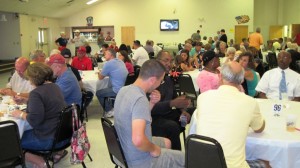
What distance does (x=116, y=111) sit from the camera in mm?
2602

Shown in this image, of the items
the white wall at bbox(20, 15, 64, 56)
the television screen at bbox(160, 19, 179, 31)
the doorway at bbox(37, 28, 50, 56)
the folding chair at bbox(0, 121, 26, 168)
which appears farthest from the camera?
the television screen at bbox(160, 19, 179, 31)

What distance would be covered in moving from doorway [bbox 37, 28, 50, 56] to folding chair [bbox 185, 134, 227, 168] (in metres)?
17.3

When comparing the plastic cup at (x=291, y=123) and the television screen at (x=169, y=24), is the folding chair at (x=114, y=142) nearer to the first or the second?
the plastic cup at (x=291, y=123)

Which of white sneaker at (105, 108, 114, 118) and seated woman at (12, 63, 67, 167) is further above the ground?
seated woman at (12, 63, 67, 167)

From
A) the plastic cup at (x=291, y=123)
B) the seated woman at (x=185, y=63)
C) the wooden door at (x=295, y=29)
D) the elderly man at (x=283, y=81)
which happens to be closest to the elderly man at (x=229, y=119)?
the plastic cup at (x=291, y=123)

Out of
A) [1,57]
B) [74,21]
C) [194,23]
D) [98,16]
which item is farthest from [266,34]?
[1,57]

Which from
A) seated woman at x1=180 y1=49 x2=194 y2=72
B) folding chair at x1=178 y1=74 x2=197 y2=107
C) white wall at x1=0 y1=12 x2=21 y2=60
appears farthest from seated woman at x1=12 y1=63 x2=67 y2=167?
white wall at x1=0 y1=12 x2=21 y2=60

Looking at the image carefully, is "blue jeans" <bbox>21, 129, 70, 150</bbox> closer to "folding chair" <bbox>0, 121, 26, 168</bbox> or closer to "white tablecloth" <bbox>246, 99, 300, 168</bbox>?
"folding chair" <bbox>0, 121, 26, 168</bbox>

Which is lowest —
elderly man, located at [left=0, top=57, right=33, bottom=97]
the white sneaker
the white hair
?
the white sneaker

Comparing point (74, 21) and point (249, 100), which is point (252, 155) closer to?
point (249, 100)

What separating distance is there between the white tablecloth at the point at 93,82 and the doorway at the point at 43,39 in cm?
1275

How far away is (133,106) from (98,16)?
1849cm

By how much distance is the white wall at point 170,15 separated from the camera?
18.7m

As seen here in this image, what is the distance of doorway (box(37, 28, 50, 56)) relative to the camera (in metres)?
18.6
